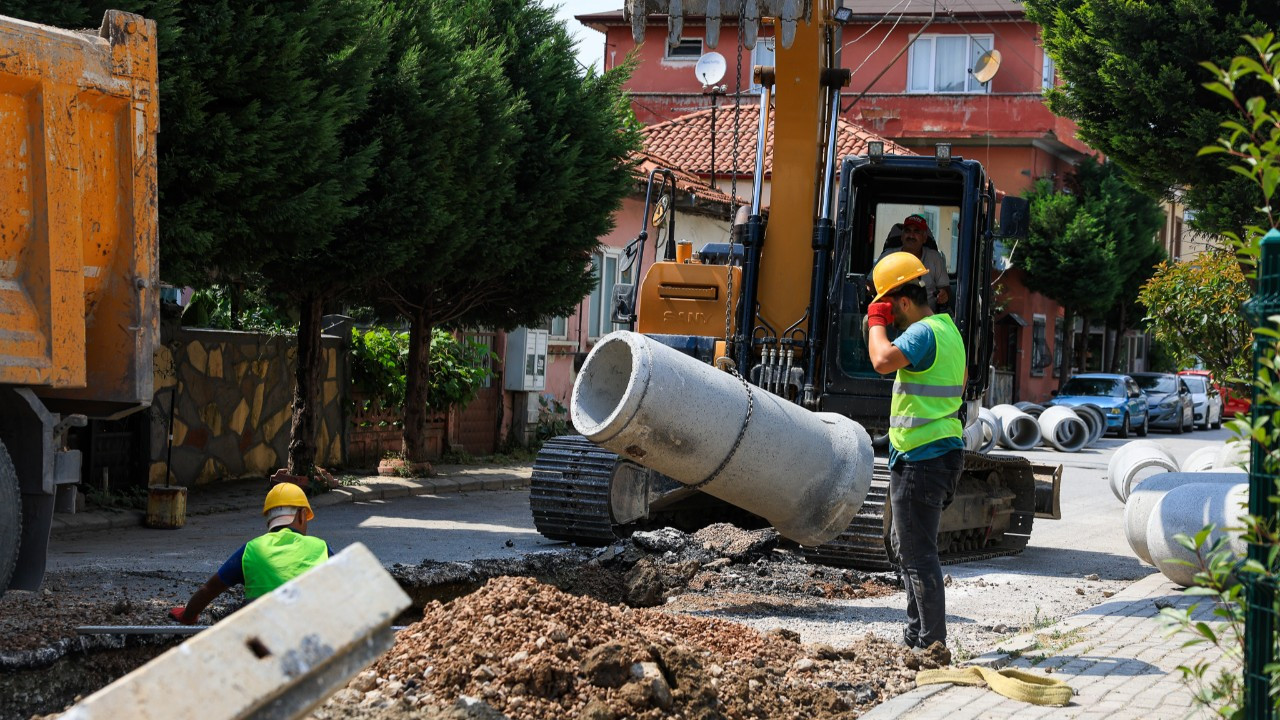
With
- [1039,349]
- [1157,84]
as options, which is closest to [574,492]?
[1157,84]

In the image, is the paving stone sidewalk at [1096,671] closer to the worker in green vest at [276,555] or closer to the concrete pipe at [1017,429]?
the worker in green vest at [276,555]

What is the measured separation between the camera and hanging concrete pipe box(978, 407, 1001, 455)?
2592cm

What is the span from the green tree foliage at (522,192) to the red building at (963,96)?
2304cm

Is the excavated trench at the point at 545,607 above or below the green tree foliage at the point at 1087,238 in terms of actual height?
below

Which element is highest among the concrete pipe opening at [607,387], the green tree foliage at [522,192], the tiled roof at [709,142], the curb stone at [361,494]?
the tiled roof at [709,142]

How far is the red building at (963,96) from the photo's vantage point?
136 feet

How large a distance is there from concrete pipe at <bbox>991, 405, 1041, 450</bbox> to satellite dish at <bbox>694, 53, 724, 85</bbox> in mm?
12721

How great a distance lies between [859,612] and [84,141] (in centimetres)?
530

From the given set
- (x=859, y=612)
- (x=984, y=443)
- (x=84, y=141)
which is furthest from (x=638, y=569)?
(x=984, y=443)

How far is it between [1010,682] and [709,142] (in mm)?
26573

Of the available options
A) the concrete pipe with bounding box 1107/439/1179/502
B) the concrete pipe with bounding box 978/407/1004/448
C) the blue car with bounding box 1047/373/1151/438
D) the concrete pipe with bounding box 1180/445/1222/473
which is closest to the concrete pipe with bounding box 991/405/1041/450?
the concrete pipe with bounding box 978/407/1004/448

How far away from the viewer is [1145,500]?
10.6 m

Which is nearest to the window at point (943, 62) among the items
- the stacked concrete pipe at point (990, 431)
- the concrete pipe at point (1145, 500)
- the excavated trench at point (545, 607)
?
the stacked concrete pipe at point (990, 431)

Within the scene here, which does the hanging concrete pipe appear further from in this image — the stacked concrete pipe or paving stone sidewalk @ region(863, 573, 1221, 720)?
paving stone sidewalk @ region(863, 573, 1221, 720)
